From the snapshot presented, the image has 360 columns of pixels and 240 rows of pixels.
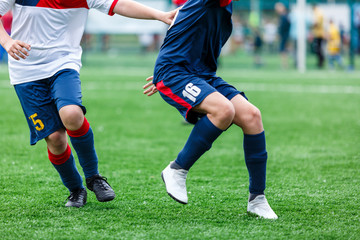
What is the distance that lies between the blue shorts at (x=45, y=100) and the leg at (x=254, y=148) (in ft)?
3.66

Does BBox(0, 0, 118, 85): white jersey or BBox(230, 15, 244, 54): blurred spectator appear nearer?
BBox(0, 0, 118, 85): white jersey

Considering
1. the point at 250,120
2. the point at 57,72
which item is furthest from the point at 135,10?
the point at 250,120

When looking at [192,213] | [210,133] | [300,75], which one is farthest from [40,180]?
[300,75]

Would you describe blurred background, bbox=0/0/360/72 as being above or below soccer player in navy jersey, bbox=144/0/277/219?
below

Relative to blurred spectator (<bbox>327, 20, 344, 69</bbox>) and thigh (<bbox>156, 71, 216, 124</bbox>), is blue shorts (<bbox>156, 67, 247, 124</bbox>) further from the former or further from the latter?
blurred spectator (<bbox>327, 20, 344, 69</bbox>)

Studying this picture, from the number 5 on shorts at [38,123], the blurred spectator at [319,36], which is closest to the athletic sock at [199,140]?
the number 5 on shorts at [38,123]

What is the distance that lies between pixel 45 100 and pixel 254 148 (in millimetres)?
1516

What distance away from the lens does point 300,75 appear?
18.2 metres

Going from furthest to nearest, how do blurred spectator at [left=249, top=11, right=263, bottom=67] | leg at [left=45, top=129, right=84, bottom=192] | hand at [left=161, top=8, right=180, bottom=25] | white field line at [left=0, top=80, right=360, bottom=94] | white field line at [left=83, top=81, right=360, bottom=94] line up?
blurred spectator at [left=249, top=11, right=263, bottom=67]
white field line at [left=0, top=80, right=360, bottom=94]
white field line at [left=83, top=81, right=360, bottom=94]
leg at [left=45, top=129, right=84, bottom=192]
hand at [left=161, top=8, right=180, bottom=25]

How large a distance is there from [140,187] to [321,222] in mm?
1714

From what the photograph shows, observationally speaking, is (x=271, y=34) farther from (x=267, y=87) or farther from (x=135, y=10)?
(x=135, y=10)

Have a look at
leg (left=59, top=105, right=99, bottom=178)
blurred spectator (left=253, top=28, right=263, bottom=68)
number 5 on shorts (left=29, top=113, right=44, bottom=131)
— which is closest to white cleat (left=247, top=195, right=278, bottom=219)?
leg (left=59, top=105, right=99, bottom=178)

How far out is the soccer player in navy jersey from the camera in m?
3.78

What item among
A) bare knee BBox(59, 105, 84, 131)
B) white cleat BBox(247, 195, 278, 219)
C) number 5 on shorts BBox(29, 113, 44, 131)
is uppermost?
bare knee BBox(59, 105, 84, 131)
